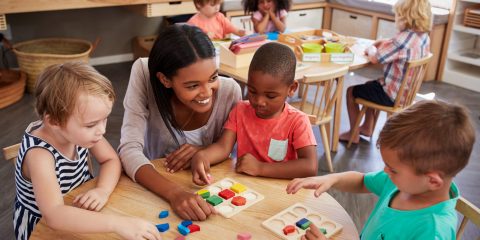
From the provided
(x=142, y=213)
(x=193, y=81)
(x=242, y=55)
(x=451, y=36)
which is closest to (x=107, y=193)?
(x=142, y=213)

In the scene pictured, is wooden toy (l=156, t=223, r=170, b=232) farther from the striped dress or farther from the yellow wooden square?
the striped dress

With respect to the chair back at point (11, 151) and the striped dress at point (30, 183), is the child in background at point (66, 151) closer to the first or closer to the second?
the striped dress at point (30, 183)

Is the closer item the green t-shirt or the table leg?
the green t-shirt

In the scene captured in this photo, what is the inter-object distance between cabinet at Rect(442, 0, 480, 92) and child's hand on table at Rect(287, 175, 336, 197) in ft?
12.4

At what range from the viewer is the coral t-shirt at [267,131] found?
1.56 m

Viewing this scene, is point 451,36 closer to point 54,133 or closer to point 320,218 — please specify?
point 320,218

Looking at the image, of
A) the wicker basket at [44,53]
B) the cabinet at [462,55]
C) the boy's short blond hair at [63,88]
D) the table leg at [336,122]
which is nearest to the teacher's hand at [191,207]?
the boy's short blond hair at [63,88]

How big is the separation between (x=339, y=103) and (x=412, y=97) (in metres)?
0.50

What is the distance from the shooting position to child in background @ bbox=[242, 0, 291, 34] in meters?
3.79

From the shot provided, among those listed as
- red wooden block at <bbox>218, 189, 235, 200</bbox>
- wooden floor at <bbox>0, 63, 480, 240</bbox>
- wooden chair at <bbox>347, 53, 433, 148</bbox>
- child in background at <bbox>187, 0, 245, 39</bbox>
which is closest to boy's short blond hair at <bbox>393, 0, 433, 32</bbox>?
wooden chair at <bbox>347, 53, 433, 148</bbox>

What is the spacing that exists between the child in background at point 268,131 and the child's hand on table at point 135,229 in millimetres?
314

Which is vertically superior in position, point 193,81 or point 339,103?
point 193,81

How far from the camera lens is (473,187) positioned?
283cm

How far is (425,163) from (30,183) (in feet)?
3.49
